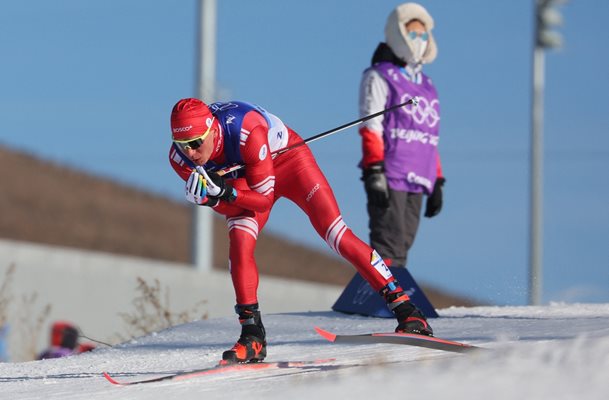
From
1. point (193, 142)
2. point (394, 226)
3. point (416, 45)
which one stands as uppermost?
point (416, 45)

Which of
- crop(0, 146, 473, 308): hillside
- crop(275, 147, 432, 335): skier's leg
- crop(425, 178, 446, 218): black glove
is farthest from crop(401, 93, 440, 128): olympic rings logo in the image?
crop(0, 146, 473, 308): hillside

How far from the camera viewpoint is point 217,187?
6633mm

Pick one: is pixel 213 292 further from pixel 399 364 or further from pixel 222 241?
pixel 222 241

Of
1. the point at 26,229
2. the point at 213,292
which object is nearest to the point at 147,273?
the point at 213,292

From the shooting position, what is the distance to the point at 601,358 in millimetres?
5578

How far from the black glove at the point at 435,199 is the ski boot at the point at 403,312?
2516 millimetres

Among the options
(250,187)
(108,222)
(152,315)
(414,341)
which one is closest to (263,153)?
(250,187)

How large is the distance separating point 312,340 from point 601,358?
3.09m

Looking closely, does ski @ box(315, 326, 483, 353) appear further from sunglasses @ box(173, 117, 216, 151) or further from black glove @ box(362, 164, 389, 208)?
black glove @ box(362, 164, 389, 208)

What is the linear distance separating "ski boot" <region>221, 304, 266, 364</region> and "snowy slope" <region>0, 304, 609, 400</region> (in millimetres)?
242

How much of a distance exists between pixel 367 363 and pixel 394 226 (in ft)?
7.95

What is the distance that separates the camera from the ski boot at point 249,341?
7.02 m

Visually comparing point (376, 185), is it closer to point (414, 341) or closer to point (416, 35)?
point (416, 35)

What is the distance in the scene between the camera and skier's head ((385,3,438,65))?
30.6 feet
